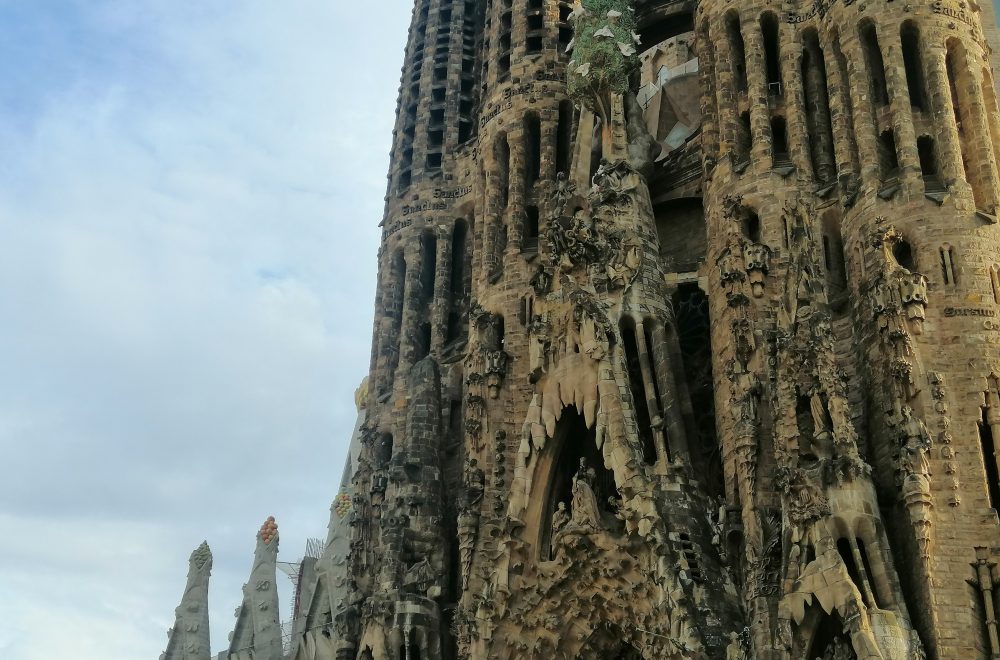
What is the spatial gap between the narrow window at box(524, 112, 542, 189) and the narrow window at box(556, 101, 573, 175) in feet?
1.52

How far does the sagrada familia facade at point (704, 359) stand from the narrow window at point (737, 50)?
4 centimetres

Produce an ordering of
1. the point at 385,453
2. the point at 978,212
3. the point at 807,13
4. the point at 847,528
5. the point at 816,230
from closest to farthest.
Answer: the point at 847,528, the point at 978,212, the point at 816,230, the point at 807,13, the point at 385,453

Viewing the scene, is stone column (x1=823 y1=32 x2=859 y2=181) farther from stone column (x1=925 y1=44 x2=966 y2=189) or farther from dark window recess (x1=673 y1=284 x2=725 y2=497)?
dark window recess (x1=673 y1=284 x2=725 y2=497)

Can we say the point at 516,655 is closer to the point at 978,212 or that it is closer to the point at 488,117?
the point at 978,212

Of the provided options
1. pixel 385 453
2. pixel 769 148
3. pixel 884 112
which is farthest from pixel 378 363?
pixel 884 112

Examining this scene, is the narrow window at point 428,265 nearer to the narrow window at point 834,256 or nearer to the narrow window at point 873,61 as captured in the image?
the narrow window at point 834,256

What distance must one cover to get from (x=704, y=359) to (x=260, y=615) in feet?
55.2

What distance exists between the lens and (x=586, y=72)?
92.9ft

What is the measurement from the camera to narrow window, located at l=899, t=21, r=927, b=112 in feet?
76.7

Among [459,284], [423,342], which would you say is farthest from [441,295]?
[423,342]

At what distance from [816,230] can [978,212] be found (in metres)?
2.72

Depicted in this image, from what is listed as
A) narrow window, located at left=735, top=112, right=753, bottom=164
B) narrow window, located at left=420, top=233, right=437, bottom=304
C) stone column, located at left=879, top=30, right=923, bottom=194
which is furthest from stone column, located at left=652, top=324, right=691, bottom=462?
narrow window, located at left=420, top=233, right=437, bottom=304

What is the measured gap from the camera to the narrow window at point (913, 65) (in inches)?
920

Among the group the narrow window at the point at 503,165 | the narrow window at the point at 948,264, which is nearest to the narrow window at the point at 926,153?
the narrow window at the point at 948,264
